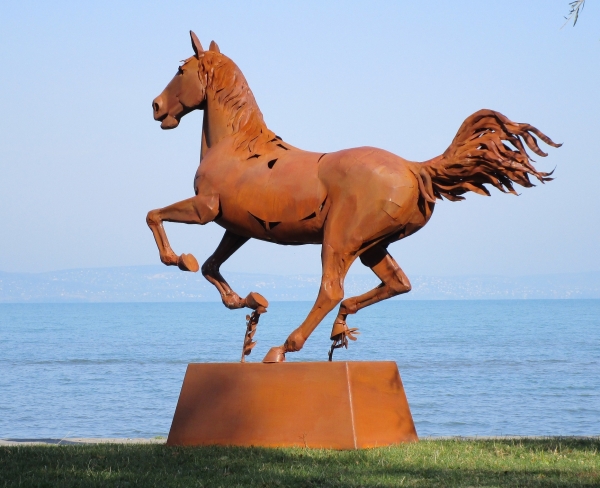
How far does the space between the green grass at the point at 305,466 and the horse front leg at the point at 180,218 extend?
1.74 m

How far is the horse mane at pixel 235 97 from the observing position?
9555mm

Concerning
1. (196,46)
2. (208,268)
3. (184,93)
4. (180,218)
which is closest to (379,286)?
(208,268)

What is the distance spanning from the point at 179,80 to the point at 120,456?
3.79 m

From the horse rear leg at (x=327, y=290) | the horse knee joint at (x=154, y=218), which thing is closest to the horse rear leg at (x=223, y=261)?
the horse knee joint at (x=154, y=218)

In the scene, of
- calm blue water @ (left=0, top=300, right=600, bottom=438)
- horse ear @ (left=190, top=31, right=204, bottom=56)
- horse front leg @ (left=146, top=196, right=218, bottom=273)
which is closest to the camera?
horse front leg @ (left=146, top=196, right=218, bottom=273)

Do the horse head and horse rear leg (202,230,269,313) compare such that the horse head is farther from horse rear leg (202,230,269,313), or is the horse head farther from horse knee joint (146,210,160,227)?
Answer: horse rear leg (202,230,269,313)

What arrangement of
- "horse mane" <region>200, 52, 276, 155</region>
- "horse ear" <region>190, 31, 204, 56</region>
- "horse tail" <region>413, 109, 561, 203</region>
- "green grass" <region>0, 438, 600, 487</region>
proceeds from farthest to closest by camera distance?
"horse ear" <region>190, 31, 204, 56</region> < "horse mane" <region>200, 52, 276, 155</region> < "horse tail" <region>413, 109, 561, 203</region> < "green grass" <region>0, 438, 600, 487</region>

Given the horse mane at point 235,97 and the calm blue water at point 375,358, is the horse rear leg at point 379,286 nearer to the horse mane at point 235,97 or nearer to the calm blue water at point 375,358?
the horse mane at point 235,97

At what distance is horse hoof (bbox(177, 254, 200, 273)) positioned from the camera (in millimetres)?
9183

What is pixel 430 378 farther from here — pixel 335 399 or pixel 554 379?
pixel 335 399

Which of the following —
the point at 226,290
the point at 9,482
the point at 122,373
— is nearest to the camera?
the point at 9,482

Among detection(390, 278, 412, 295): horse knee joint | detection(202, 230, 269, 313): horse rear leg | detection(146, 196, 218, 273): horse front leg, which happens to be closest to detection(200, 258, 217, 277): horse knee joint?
detection(202, 230, 269, 313): horse rear leg

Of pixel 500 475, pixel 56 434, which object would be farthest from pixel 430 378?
pixel 500 475

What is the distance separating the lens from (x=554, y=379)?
31266 millimetres
